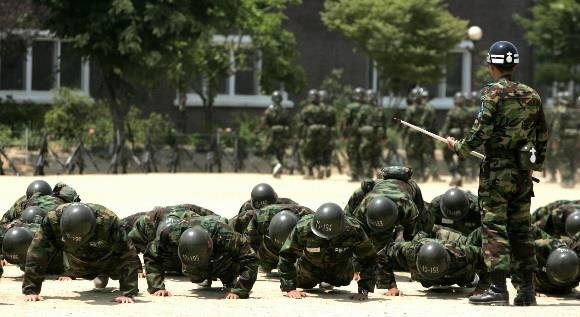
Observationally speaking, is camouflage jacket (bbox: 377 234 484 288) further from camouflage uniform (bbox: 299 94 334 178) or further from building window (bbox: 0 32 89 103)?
building window (bbox: 0 32 89 103)

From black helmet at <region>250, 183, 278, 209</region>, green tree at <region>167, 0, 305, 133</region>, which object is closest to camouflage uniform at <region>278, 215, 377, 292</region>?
black helmet at <region>250, 183, 278, 209</region>

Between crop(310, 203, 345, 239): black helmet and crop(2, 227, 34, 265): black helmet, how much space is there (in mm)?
3061

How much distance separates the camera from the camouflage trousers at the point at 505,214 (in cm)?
1171

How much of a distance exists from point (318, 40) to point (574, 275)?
30.1 metres

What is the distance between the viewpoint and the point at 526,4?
4434 cm

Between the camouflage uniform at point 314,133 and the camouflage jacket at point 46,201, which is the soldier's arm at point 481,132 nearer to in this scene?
the camouflage jacket at point 46,201

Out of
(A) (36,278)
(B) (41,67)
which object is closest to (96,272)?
(A) (36,278)

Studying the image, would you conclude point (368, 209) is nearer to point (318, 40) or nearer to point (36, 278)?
point (36, 278)

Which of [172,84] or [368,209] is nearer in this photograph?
[368,209]

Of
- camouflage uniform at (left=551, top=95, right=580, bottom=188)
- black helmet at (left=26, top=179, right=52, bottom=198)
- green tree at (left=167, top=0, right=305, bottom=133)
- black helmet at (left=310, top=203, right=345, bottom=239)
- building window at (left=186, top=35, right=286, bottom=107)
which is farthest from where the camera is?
building window at (left=186, top=35, right=286, bottom=107)

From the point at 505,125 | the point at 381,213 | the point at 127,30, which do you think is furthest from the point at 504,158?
the point at 127,30

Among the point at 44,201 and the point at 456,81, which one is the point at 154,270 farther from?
the point at 456,81

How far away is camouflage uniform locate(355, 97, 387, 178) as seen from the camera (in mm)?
31422

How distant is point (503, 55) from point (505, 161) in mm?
919
